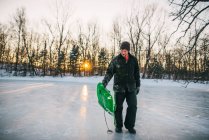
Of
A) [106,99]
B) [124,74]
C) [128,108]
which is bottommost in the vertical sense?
[128,108]

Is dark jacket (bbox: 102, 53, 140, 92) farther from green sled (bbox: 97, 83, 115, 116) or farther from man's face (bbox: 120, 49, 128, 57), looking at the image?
green sled (bbox: 97, 83, 115, 116)

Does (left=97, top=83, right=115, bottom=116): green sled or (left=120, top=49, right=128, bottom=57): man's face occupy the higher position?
(left=120, top=49, right=128, bottom=57): man's face

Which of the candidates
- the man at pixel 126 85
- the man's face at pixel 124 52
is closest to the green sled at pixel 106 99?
the man at pixel 126 85

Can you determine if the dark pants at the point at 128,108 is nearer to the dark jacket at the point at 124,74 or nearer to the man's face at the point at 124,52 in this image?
the dark jacket at the point at 124,74

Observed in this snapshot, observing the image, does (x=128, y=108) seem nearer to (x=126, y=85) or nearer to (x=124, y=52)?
(x=126, y=85)

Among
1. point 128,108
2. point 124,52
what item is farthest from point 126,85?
point 124,52

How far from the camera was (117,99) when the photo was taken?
157 inches

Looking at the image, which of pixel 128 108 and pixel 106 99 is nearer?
pixel 128 108

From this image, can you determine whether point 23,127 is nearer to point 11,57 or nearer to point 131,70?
point 131,70

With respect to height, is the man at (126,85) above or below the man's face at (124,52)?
below

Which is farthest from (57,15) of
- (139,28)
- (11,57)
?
(11,57)

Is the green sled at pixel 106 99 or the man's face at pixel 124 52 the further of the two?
the green sled at pixel 106 99

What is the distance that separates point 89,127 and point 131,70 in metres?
1.49

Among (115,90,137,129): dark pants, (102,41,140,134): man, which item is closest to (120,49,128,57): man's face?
(102,41,140,134): man
